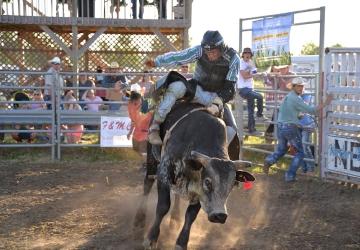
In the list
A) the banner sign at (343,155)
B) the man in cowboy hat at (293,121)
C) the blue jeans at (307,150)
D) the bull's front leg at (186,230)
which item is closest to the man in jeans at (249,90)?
the blue jeans at (307,150)

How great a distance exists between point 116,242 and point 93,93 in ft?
22.2

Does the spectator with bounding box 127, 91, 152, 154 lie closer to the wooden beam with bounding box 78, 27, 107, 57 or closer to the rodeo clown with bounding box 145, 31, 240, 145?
the rodeo clown with bounding box 145, 31, 240, 145

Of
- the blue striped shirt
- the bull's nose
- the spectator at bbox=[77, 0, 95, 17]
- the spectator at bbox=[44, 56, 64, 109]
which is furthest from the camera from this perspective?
the spectator at bbox=[77, 0, 95, 17]

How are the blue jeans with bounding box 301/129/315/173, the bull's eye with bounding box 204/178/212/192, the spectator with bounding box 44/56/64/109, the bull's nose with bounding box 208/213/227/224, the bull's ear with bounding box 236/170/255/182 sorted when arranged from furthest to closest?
the spectator with bounding box 44/56/64/109 → the blue jeans with bounding box 301/129/315/173 → the bull's ear with bounding box 236/170/255/182 → the bull's eye with bounding box 204/178/212/192 → the bull's nose with bounding box 208/213/227/224

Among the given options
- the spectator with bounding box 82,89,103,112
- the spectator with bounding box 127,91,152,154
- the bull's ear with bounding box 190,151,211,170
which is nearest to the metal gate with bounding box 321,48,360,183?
the spectator with bounding box 127,91,152,154

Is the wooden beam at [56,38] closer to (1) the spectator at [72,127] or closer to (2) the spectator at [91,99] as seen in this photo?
(2) the spectator at [91,99]

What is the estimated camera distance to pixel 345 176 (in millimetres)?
8633

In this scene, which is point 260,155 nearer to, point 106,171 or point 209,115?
point 106,171

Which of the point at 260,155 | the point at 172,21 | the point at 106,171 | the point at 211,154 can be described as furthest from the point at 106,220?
the point at 172,21

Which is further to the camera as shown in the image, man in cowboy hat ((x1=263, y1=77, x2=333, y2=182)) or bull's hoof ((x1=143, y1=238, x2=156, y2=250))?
man in cowboy hat ((x1=263, y1=77, x2=333, y2=182))

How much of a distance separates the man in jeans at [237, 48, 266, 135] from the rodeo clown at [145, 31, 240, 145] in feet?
15.5

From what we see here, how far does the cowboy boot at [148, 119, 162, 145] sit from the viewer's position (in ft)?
18.9

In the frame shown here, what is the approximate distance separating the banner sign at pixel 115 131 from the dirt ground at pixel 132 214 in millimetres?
1272

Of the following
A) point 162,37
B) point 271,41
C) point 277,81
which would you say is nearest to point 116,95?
point 277,81
